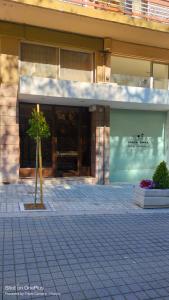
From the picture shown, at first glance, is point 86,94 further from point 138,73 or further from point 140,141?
point 140,141

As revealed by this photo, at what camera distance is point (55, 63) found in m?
11.7

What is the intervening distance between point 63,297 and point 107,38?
10.3 meters

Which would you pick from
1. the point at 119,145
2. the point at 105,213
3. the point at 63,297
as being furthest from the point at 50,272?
the point at 119,145

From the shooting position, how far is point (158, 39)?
12508 mm

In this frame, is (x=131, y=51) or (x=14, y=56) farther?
(x=131, y=51)

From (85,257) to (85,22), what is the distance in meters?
8.35

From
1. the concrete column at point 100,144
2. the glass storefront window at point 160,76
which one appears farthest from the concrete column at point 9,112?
the glass storefront window at point 160,76

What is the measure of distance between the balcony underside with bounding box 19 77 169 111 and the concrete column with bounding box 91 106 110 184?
0.50m

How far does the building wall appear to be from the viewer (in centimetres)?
1304

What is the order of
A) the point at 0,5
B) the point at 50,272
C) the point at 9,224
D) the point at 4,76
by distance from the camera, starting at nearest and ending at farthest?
the point at 50,272 < the point at 9,224 < the point at 0,5 < the point at 4,76

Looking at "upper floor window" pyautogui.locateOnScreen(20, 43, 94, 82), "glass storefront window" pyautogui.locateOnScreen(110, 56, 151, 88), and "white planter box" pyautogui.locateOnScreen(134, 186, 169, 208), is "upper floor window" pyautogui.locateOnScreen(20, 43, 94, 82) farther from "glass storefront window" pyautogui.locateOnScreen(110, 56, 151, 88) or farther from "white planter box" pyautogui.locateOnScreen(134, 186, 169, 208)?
"white planter box" pyautogui.locateOnScreen(134, 186, 169, 208)

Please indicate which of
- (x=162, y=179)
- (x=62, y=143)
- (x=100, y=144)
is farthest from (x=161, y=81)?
(x=162, y=179)

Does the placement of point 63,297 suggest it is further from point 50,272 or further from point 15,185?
point 15,185

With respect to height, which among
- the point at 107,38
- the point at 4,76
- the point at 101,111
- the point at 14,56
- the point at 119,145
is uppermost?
the point at 107,38
